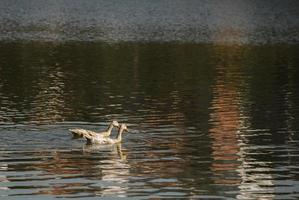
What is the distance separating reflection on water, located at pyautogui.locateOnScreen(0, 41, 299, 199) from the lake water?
0.05 metres

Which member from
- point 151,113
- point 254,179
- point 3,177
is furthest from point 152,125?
point 3,177

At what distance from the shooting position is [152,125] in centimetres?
3791

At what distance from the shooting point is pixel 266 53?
7875 cm

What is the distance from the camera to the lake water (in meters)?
27.1

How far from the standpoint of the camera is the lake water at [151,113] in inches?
1067

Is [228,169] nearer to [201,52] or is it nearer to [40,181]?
[40,181]

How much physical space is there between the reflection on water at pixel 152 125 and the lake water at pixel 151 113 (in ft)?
0.18

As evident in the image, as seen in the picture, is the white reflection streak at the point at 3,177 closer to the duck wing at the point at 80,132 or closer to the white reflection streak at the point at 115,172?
the white reflection streak at the point at 115,172

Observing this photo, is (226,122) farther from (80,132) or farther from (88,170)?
(88,170)

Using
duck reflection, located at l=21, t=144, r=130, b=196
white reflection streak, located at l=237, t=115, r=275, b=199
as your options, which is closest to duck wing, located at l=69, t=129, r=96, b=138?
duck reflection, located at l=21, t=144, r=130, b=196

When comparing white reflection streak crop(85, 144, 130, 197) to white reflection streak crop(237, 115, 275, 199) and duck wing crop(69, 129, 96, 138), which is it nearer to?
duck wing crop(69, 129, 96, 138)

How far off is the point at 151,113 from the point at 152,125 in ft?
12.5

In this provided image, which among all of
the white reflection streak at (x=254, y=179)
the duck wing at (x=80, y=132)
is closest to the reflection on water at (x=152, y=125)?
the white reflection streak at (x=254, y=179)

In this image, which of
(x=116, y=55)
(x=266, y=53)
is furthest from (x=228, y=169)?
(x=266, y=53)
